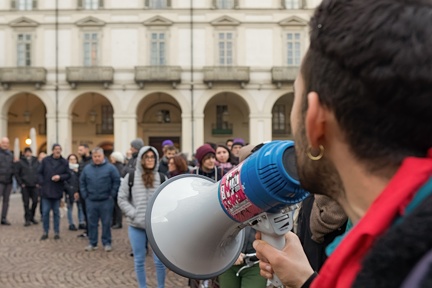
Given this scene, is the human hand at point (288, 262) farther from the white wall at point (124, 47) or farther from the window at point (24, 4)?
the window at point (24, 4)

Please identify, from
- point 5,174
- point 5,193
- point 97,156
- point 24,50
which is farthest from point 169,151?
point 24,50

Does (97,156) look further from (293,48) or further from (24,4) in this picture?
(24,4)

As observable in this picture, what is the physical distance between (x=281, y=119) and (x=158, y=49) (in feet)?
28.3

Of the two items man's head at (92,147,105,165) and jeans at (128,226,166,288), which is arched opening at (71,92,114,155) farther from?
jeans at (128,226,166,288)

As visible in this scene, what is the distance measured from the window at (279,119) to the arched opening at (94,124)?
32.5 feet

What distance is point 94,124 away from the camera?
28.8 meters

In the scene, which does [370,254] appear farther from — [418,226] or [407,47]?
[407,47]

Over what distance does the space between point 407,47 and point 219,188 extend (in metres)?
0.89

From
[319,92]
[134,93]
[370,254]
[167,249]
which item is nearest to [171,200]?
[167,249]

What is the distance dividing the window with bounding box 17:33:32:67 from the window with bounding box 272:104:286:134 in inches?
562

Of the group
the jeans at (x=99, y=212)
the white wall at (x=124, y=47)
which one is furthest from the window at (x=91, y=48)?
the jeans at (x=99, y=212)

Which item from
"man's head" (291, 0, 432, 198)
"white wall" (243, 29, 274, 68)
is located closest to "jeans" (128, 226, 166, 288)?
"man's head" (291, 0, 432, 198)

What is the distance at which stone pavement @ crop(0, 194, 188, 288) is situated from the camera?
6.02 metres

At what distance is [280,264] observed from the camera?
139 cm
